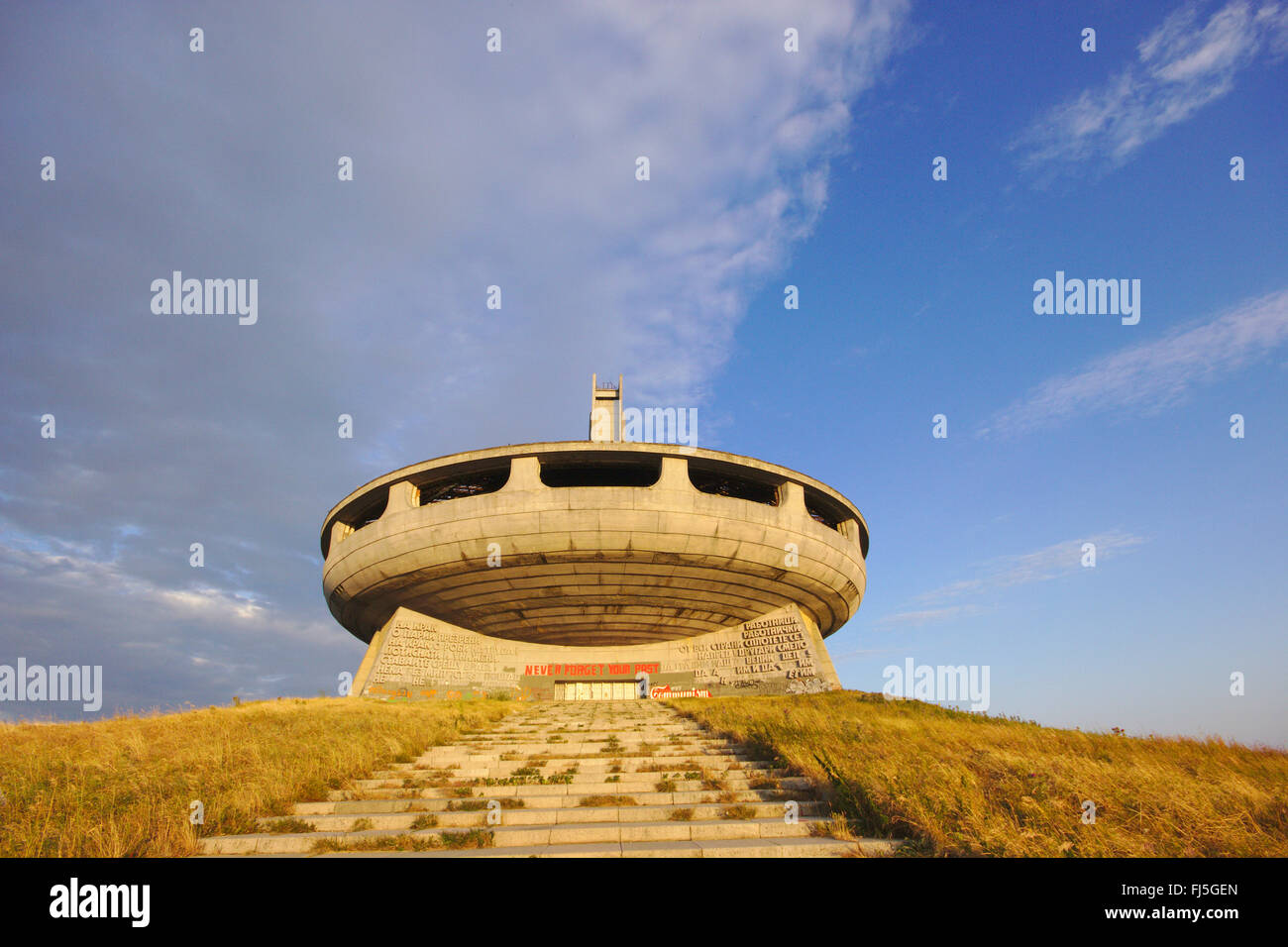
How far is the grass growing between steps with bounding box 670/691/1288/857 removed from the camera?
212 inches

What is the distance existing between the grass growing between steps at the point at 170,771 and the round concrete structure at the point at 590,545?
10409 millimetres

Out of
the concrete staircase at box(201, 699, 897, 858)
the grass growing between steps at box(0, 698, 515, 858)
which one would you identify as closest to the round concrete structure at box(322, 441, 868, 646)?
the grass growing between steps at box(0, 698, 515, 858)

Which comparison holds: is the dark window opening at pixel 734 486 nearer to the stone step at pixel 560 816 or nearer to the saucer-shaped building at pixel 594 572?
the saucer-shaped building at pixel 594 572

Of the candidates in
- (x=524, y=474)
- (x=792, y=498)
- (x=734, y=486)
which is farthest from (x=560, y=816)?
(x=734, y=486)

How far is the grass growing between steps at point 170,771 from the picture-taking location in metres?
6.33

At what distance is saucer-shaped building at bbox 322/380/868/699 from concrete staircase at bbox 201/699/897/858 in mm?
13280

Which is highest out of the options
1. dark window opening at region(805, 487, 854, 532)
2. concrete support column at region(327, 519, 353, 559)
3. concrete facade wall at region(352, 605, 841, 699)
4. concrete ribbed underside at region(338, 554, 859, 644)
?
dark window opening at region(805, 487, 854, 532)

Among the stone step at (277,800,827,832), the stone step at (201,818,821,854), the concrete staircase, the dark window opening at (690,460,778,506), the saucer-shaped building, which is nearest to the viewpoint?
the concrete staircase

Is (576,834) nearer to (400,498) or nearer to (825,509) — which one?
(400,498)

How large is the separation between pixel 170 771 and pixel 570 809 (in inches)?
232

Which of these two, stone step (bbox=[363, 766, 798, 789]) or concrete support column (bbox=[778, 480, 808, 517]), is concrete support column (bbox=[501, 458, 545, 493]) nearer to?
concrete support column (bbox=[778, 480, 808, 517])

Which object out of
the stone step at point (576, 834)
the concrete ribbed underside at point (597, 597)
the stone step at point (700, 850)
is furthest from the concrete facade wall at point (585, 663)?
the stone step at point (700, 850)
